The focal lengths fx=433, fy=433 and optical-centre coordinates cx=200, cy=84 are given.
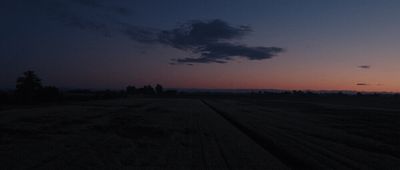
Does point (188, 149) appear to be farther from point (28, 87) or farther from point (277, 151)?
point (28, 87)

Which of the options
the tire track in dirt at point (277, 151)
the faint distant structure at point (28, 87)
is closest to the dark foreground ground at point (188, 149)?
the tire track in dirt at point (277, 151)

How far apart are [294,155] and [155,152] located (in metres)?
4.50

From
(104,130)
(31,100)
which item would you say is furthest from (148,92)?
(104,130)

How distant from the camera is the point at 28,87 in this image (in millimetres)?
54969

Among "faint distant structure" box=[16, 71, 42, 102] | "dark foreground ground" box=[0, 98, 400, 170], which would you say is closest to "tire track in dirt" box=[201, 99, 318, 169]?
"dark foreground ground" box=[0, 98, 400, 170]

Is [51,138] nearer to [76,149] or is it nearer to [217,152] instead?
[76,149]

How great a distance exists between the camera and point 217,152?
14.1 meters

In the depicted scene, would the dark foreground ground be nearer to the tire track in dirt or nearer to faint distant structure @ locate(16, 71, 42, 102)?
the tire track in dirt

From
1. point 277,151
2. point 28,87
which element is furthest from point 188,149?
point 28,87

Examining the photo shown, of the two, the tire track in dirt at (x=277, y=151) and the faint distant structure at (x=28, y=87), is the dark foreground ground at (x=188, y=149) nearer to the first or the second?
the tire track in dirt at (x=277, y=151)

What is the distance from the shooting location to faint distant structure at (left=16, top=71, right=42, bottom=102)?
53438 mm

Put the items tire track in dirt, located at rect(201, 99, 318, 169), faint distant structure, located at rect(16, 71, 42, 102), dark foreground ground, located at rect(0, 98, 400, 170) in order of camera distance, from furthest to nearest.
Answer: faint distant structure, located at rect(16, 71, 42, 102) → tire track in dirt, located at rect(201, 99, 318, 169) → dark foreground ground, located at rect(0, 98, 400, 170)

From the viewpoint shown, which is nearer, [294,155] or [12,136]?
[294,155]

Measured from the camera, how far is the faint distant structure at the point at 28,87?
53.4 meters
